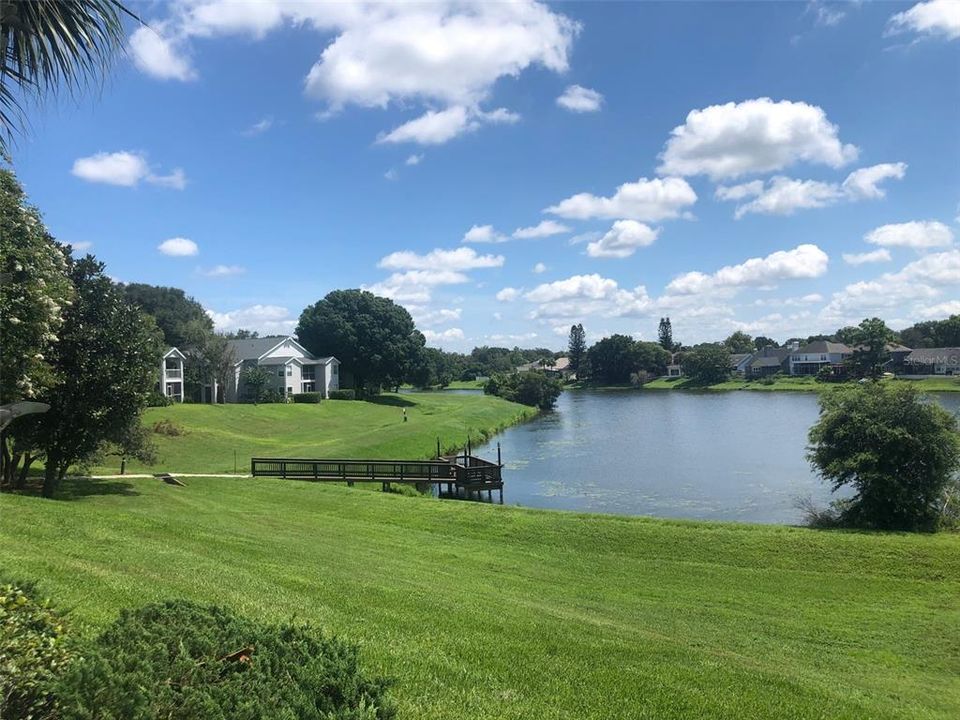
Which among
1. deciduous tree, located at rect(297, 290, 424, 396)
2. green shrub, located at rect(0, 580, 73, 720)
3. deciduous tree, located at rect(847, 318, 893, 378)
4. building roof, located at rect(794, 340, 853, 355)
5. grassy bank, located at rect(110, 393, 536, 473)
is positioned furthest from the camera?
building roof, located at rect(794, 340, 853, 355)

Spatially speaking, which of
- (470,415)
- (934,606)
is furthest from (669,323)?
(934,606)

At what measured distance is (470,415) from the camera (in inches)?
2518

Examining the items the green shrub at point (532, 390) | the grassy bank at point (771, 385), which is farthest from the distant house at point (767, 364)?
the green shrub at point (532, 390)

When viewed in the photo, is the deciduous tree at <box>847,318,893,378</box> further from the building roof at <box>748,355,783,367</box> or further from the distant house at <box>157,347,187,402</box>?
the distant house at <box>157,347,187,402</box>

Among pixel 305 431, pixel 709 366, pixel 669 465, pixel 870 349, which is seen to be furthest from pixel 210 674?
pixel 709 366

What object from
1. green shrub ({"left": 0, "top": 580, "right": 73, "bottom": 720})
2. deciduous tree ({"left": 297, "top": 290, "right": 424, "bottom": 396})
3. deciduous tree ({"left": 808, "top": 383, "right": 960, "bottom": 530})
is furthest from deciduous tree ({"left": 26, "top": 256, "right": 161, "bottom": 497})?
deciduous tree ({"left": 297, "top": 290, "right": 424, "bottom": 396})

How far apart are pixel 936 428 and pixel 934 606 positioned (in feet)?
30.1

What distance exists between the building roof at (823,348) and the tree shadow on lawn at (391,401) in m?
86.9

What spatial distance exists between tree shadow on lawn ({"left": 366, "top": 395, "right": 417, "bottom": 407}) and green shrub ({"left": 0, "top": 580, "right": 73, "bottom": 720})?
72912 millimetres

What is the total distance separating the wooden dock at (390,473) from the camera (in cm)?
2931

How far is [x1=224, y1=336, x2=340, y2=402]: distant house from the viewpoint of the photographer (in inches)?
2648

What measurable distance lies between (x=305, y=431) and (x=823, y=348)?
110 m

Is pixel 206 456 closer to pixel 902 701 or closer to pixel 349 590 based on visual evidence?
pixel 349 590

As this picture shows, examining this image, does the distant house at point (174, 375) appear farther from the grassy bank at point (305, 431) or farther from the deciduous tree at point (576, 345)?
the deciduous tree at point (576, 345)
